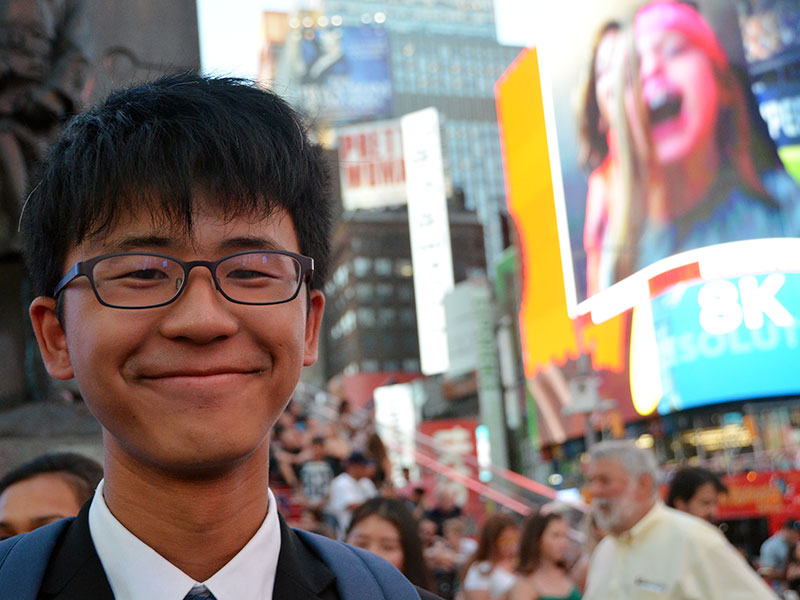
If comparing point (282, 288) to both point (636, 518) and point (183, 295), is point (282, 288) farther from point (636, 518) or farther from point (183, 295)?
point (636, 518)

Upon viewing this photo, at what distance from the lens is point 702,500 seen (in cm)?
557

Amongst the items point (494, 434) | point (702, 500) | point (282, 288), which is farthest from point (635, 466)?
point (494, 434)

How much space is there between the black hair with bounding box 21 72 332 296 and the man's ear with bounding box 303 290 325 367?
0.26ft

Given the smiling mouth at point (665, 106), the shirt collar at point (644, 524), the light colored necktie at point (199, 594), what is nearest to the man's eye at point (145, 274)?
the light colored necktie at point (199, 594)

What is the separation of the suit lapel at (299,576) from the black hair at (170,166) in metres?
0.50

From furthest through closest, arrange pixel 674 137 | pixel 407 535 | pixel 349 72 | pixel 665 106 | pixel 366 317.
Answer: pixel 366 317 → pixel 349 72 → pixel 665 106 → pixel 674 137 → pixel 407 535

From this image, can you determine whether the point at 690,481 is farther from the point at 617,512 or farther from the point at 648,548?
the point at 648,548

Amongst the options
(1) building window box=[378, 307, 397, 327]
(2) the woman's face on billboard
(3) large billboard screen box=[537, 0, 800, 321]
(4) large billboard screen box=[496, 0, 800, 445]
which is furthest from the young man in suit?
(1) building window box=[378, 307, 397, 327]

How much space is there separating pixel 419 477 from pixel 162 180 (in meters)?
17.9

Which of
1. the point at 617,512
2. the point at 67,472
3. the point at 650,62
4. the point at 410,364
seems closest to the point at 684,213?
the point at 650,62

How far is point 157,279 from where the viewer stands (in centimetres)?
135

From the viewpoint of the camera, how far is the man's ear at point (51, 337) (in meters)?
1.49

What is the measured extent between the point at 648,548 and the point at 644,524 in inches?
6.8

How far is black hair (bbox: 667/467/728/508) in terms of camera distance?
559 cm
